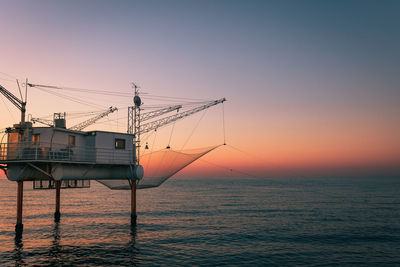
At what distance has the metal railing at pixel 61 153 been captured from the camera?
33.2 metres

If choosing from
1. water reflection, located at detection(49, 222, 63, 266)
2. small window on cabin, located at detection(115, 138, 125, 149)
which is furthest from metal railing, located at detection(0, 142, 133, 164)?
water reflection, located at detection(49, 222, 63, 266)

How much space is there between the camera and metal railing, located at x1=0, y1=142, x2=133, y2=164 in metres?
33.2

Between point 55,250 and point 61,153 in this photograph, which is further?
point 61,153

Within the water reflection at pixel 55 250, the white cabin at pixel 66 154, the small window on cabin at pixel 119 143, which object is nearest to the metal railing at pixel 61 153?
the white cabin at pixel 66 154

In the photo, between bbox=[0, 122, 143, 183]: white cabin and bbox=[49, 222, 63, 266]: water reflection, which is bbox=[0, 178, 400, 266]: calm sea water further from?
bbox=[0, 122, 143, 183]: white cabin

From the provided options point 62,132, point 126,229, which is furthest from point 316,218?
point 62,132

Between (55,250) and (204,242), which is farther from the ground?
(55,250)

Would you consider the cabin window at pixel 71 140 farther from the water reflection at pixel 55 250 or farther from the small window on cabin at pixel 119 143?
the water reflection at pixel 55 250

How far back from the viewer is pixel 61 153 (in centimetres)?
3509

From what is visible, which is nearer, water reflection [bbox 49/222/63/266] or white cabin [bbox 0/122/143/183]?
water reflection [bbox 49/222/63/266]

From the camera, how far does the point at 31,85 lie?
142 ft

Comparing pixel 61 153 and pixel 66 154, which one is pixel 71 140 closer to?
pixel 66 154

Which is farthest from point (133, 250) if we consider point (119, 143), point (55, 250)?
point (119, 143)

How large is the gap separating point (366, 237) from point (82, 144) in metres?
39.8
